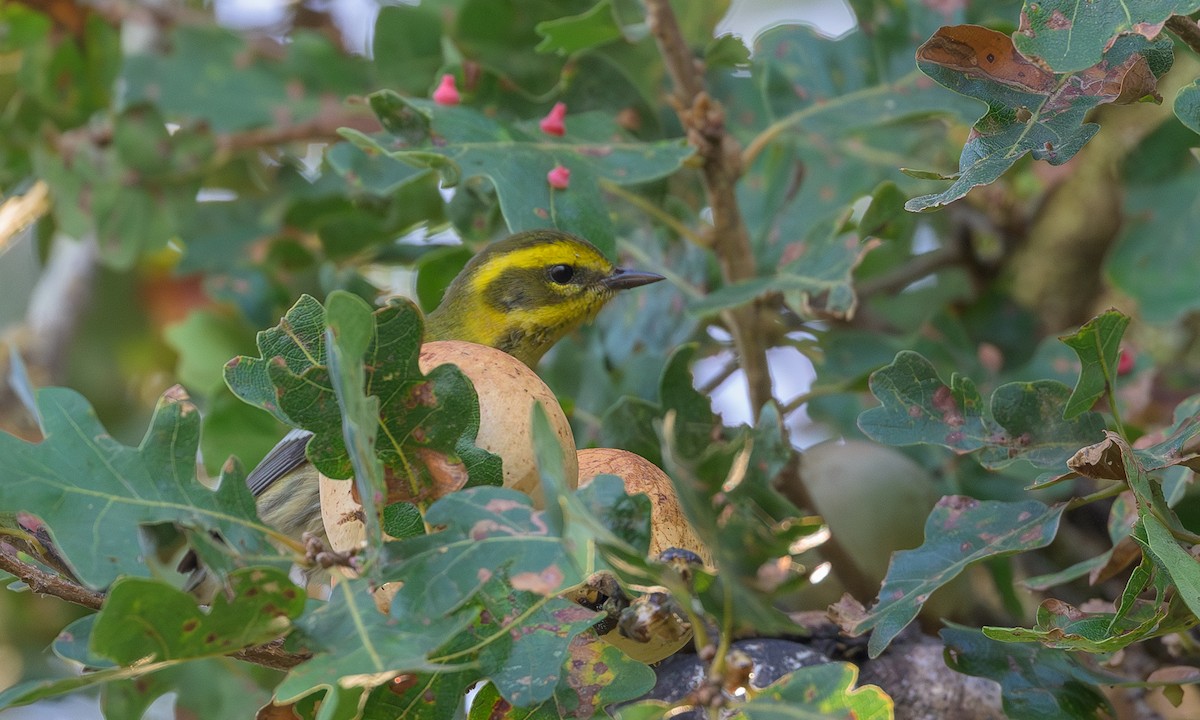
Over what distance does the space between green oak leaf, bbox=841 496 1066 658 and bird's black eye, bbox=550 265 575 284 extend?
1.53 meters

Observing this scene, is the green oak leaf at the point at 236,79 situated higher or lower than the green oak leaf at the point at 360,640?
higher

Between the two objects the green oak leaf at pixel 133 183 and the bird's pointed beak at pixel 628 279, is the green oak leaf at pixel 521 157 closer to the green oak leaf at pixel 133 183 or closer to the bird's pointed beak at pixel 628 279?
the bird's pointed beak at pixel 628 279

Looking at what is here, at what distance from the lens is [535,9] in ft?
11.8

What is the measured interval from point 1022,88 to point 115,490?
4.80ft

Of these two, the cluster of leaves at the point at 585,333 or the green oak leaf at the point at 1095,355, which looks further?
the green oak leaf at the point at 1095,355

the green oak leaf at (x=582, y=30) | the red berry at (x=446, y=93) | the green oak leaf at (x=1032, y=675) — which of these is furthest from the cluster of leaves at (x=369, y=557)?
the green oak leaf at (x=582, y=30)

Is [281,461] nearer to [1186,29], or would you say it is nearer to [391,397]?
[391,397]

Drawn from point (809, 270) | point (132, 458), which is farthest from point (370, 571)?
point (809, 270)

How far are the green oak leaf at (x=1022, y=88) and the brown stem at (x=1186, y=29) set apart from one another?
69mm

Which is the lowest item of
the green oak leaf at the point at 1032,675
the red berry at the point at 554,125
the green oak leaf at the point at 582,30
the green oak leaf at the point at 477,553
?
the green oak leaf at the point at 1032,675

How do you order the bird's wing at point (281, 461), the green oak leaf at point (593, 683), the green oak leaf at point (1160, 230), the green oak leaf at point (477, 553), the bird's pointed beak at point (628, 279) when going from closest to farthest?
the green oak leaf at point (477, 553) → the green oak leaf at point (593, 683) → the bird's wing at point (281, 461) → the bird's pointed beak at point (628, 279) → the green oak leaf at point (1160, 230)

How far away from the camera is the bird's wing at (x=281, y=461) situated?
3141mm

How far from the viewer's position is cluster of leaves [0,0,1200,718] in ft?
5.53

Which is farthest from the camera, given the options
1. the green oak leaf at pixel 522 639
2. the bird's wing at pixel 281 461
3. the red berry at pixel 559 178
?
the bird's wing at pixel 281 461
